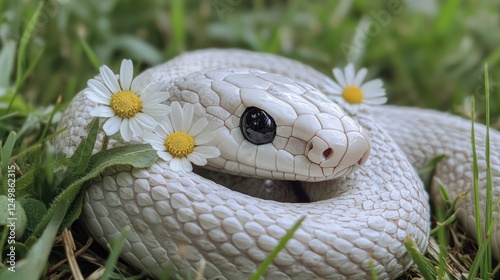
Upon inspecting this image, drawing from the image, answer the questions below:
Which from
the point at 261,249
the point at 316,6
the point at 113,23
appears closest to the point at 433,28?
the point at 316,6

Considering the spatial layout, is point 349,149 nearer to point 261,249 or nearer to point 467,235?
point 261,249

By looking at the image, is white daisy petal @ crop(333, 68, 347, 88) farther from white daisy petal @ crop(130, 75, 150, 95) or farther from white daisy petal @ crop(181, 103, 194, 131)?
white daisy petal @ crop(130, 75, 150, 95)

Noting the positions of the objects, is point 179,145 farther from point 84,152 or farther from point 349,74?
point 349,74

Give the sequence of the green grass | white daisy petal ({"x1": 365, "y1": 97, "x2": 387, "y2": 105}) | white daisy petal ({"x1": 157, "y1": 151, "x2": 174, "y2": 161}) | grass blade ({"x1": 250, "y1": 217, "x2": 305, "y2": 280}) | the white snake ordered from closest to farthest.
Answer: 1. grass blade ({"x1": 250, "y1": 217, "x2": 305, "y2": 280})
2. the white snake
3. white daisy petal ({"x1": 157, "y1": 151, "x2": 174, "y2": 161})
4. white daisy petal ({"x1": 365, "y1": 97, "x2": 387, "y2": 105})
5. the green grass

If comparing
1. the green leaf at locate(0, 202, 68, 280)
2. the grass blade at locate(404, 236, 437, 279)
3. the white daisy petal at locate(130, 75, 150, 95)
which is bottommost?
the green leaf at locate(0, 202, 68, 280)

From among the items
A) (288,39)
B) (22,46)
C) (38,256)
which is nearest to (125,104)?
(38,256)

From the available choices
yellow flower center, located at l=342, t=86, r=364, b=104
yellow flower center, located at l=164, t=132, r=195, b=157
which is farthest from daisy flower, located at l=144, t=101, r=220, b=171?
yellow flower center, located at l=342, t=86, r=364, b=104

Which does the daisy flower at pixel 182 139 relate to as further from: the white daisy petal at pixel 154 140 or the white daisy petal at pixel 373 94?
the white daisy petal at pixel 373 94
